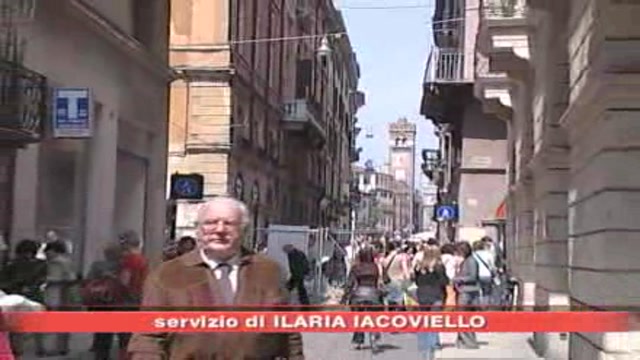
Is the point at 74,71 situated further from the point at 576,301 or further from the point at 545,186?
the point at 576,301

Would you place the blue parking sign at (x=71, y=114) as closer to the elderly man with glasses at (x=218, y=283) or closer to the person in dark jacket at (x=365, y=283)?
the person in dark jacket at (x=365, y=283)

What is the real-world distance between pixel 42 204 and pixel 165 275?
41.7 ft

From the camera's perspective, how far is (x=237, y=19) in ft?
142

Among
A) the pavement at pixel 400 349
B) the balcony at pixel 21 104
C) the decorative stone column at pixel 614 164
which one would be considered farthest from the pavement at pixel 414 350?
the decorative stone column at pixel 614 164

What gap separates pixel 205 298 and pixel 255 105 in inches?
1663

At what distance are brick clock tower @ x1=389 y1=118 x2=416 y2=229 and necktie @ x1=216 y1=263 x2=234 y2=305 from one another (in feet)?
500

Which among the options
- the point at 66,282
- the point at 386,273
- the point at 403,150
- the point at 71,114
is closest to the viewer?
the point at 66,282

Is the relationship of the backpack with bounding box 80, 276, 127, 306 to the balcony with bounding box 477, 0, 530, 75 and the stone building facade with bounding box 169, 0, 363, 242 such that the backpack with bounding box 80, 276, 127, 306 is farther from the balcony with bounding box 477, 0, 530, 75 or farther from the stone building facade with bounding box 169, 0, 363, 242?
the stone building facade with bounding box 169, 0, 363, 242

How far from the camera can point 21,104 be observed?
52.1 ft

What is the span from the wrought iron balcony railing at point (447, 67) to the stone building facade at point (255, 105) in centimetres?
675

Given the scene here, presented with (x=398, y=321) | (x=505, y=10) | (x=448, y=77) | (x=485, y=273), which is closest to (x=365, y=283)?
(x=485, y=273)

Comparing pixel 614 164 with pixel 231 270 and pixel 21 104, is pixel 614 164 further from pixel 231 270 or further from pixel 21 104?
pixel 21 104

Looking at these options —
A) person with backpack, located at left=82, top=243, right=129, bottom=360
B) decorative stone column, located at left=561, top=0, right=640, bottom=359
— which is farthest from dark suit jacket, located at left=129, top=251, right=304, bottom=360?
person with backpack, located at left=82, top=243, right=129, bottom=360

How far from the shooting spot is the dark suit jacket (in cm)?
507
